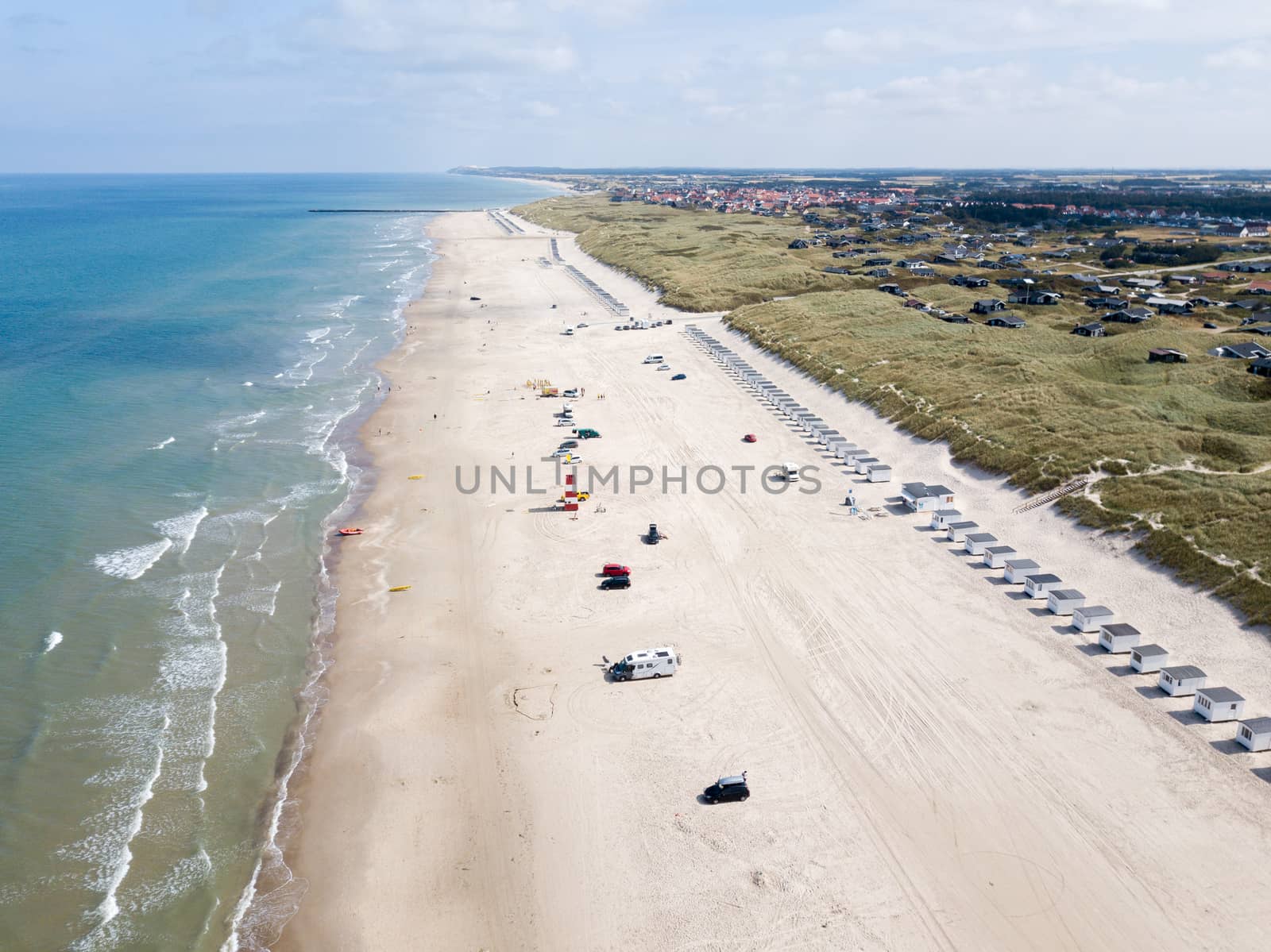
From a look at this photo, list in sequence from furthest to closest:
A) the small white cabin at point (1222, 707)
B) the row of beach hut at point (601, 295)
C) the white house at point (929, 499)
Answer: the row of beach hut at point (601, 295) → the white house at point (929, 499) → the small white cabin at point (1222, 707)

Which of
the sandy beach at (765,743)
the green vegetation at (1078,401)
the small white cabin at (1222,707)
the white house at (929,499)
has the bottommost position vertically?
the sandy beach at (765,743)

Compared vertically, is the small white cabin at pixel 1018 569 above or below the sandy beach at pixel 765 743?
above

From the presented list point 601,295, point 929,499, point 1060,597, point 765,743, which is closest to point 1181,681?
point 1060,597

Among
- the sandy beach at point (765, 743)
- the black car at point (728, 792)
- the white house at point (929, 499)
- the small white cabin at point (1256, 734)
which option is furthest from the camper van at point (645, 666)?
the white house at point (929, 499)

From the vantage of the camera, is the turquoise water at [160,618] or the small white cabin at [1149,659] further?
the small white cabin at [1149,659]

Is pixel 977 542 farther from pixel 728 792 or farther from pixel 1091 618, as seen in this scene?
pixel 728 792

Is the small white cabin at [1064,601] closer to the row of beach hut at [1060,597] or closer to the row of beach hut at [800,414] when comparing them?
the row of beach hut at [1060,597]

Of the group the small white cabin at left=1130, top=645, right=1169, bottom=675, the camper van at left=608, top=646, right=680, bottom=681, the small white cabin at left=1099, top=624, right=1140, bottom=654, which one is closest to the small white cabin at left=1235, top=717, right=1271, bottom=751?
the small white cabin at left=1130, top=645, right=1169, bottom=675
